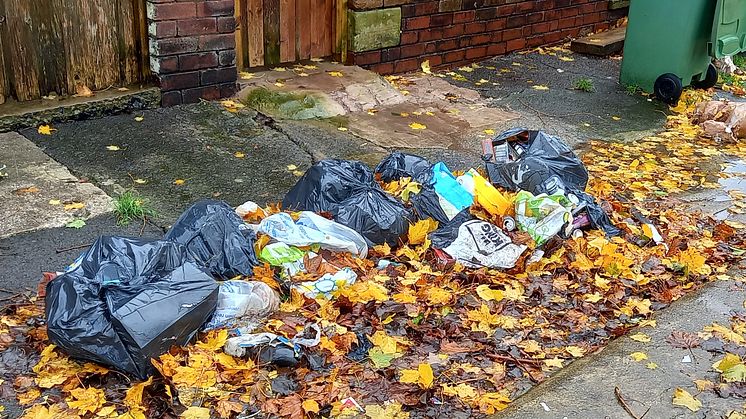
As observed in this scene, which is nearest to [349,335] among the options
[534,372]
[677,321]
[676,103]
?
[534,372]

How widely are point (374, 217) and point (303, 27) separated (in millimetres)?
3139

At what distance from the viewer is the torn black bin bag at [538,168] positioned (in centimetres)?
434

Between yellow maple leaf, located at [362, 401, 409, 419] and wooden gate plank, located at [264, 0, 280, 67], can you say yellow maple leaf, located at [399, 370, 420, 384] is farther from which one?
wooden gate plank, located at [264, 0, 280, 67]

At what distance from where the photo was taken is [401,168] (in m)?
4.54

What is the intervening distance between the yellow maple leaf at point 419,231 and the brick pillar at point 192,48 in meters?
2.40

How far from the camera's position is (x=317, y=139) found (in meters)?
5.30

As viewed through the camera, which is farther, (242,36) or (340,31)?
(340,31)

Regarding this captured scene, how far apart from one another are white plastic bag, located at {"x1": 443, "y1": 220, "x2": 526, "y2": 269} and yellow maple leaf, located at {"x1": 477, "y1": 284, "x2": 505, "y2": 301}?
0.21 meters

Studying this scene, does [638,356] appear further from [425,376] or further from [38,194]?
[38,194]

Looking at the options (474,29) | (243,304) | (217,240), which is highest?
(474,29)

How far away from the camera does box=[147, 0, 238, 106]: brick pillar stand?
529cm

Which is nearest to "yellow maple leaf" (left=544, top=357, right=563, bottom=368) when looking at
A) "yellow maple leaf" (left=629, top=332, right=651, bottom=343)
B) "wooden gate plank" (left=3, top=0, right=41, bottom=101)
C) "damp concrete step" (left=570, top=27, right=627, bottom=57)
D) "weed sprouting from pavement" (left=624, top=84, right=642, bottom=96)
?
"yellow maple leaf" (left=629, top=332, right=651, bottom=343)

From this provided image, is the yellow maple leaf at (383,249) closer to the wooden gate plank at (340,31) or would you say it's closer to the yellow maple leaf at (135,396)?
the yellow maple leaf at (135,396)

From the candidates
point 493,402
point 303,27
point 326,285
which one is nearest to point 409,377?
point 493,402
